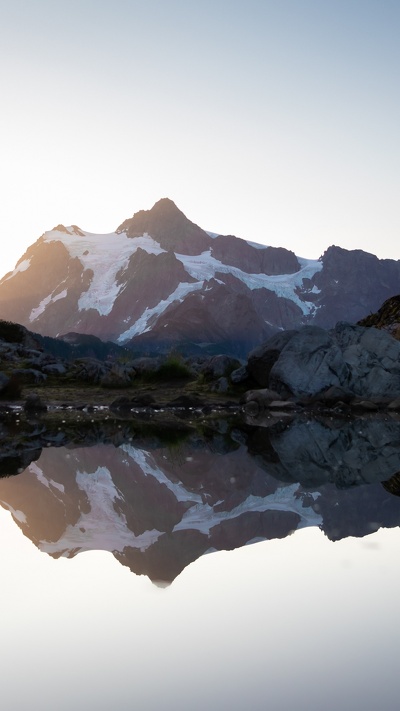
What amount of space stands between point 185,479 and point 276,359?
2799cm

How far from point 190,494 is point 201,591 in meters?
6.38

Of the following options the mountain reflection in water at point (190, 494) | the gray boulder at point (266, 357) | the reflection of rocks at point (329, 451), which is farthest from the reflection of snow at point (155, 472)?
the gray boulder at point (266, 357)

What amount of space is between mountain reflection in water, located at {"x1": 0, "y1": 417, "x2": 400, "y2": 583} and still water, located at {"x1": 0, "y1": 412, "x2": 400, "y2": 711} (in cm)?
5

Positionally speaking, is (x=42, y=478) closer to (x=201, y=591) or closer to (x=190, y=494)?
(x=190, y=494)

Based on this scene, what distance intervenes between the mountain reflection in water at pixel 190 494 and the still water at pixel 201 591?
5 cm

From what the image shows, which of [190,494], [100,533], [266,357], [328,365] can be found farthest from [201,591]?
[266,357]

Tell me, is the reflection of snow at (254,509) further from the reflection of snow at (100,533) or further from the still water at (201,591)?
the reflection of snow at (100,533)

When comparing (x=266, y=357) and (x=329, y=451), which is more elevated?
(x=266, y=357)

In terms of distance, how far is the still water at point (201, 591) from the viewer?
489 centimetres

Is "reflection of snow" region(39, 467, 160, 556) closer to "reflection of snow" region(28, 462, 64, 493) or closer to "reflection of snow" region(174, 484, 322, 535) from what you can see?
"reflection of snow" region(174, 484, 322, 535)

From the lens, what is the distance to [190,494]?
13.4 m

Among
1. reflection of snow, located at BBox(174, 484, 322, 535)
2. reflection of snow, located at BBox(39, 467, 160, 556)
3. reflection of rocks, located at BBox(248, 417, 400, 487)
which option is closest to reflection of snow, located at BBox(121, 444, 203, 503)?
reflection of snow, located at BBox(174, 484, 322, 535)

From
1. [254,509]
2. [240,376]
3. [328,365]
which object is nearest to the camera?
[254,509]

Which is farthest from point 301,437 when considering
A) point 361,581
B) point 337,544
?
point 361,581
